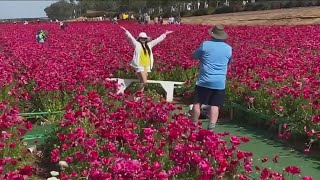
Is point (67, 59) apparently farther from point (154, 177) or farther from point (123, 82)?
point (154, 177)

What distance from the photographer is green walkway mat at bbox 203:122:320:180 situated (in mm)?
6176

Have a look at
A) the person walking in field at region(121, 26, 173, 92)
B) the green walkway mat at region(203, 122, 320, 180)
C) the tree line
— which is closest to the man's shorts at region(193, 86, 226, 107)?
the green walkway mat at region(203, 122, 320, 180)

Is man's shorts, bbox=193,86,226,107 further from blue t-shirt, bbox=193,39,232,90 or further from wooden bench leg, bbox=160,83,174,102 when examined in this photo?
wooden bench leg, bbox=160,83,174,102

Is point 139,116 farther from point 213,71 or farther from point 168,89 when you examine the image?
point 168,89

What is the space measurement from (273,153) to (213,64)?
4.25 ft

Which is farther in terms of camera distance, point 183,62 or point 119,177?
point 183,62

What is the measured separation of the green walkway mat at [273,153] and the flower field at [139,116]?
18 cm

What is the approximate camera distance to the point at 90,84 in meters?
8.78

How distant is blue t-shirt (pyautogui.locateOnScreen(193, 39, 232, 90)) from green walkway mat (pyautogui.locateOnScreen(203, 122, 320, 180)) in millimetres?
904

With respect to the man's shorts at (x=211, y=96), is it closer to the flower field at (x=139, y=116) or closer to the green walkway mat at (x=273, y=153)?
the flower field at (x=139, y=116)

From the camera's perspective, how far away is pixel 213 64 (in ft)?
22.7

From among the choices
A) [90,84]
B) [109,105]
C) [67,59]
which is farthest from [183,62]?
[109,105]

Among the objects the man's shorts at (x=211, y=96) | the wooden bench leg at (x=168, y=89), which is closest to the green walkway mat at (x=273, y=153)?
the man's shorts at (x=211, y=96)

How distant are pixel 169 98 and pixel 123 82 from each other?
0.94 metres
